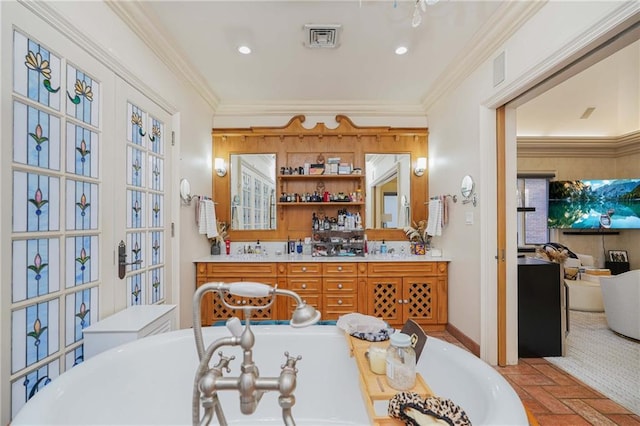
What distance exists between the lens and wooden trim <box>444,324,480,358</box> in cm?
273

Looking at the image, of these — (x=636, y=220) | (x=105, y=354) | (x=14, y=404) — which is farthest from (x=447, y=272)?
(x=636, y=220)

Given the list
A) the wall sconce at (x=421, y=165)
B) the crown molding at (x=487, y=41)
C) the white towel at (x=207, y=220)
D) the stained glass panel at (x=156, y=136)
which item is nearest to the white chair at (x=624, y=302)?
the wall sconce at (x=421, y=165)

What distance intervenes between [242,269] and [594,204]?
6.17 meters

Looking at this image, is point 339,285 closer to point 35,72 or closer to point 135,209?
point 135,209

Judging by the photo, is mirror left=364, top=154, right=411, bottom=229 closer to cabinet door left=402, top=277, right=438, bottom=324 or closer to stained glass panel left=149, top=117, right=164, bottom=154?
cabinet door left=402, top=277, right=438, bottom=324

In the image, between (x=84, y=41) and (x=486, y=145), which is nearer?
(x=84, y=41)

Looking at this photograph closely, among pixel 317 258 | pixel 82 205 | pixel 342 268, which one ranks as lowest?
pixel 342 268

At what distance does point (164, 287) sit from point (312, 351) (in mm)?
1649

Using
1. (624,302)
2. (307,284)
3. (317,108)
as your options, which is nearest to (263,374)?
(307,284)

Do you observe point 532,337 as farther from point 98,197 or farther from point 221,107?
point 221,107

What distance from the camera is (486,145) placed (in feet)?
8.57

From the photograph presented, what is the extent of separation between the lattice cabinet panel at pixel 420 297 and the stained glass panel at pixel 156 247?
103 inches

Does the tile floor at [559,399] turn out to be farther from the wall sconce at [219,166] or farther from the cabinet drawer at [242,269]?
the wall sconce at [219,166]

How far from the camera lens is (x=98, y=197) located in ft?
6.07
